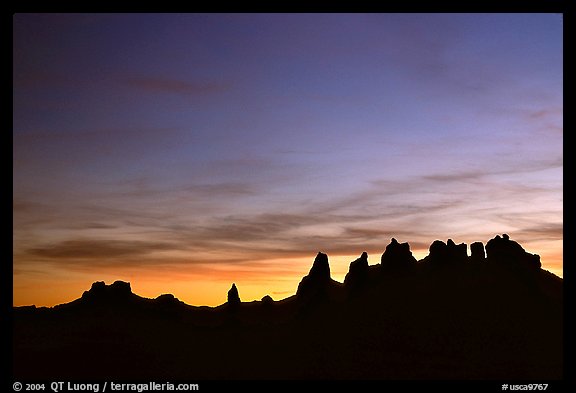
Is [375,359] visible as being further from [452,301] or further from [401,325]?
[452,301]

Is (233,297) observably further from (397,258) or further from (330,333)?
(397,258)

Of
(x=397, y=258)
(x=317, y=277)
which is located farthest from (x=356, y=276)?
(x=317, y=277)

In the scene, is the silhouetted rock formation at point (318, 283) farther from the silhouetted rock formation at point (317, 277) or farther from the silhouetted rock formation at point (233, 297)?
the silhouetted rock formation at point (233, 297)

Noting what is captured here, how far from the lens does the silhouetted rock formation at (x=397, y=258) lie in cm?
14650

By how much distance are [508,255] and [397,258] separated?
2857 cm

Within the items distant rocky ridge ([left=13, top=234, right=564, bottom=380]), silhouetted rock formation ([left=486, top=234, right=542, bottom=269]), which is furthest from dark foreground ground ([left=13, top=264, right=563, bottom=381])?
silhouetted rock formation ([left=486, top=234, right=542, bottom=269])

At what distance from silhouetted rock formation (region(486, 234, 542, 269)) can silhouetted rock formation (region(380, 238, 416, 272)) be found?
20606 mm

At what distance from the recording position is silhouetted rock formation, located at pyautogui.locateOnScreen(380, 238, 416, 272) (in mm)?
146500

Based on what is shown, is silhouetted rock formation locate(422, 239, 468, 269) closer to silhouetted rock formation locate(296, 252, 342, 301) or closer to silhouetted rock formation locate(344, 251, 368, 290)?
silhouetted rock formation locate(344, 251, 368, 290)

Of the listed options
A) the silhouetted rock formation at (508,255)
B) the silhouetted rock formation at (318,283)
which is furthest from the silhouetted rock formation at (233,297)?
the silhouetted rock formation at (508,255)
